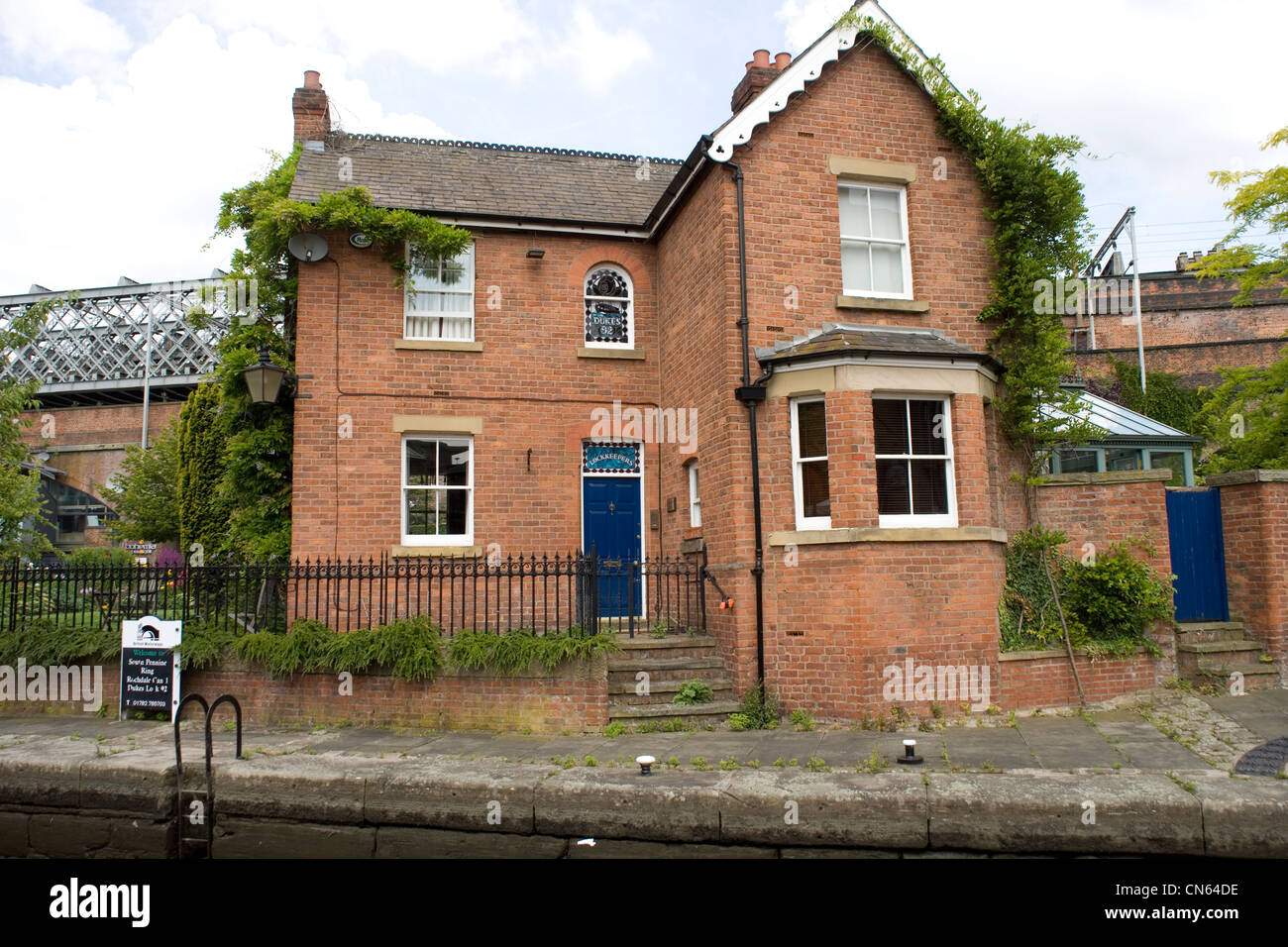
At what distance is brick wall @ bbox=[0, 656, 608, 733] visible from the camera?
9.02 meters

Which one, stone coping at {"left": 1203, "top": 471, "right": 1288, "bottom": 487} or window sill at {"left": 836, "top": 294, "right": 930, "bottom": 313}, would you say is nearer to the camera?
stone coping at {"left": 1203, "top": 471, "right": 1288, "bottom": 487}

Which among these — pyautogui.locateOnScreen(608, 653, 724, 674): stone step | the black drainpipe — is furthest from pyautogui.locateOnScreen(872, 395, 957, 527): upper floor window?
pyautogui.locateOnScreen(608, 653, 724, 674): stone step

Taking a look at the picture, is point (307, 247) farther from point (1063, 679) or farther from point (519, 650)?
point (1063, 679)

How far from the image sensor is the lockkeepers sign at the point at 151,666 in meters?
9.38

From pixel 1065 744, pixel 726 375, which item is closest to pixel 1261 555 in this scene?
pixel 1065 744

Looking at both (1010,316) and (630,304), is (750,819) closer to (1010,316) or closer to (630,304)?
(1010,316)

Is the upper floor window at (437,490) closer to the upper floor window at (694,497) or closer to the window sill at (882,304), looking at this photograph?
the upper floor window at (694,497)

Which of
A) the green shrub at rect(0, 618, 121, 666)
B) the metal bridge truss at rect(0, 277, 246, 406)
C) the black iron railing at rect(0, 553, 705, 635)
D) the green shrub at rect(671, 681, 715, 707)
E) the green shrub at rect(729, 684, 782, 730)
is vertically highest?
the metal bridge truss at rect(0, 277, 246, 406)

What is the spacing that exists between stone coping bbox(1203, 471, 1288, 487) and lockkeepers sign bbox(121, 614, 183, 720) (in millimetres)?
13083

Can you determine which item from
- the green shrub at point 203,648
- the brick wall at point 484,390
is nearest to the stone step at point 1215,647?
the brick wall at point 484,390

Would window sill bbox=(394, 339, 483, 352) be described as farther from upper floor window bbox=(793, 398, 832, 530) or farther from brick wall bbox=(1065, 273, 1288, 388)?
brick wall bbox=(1065, 273, 1288, 388)

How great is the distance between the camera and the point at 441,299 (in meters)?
12.8

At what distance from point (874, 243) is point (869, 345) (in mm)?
2210
